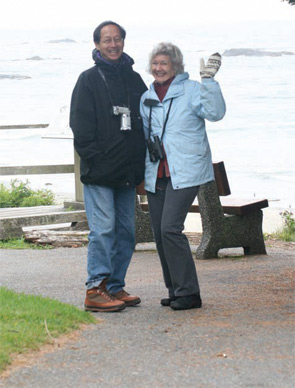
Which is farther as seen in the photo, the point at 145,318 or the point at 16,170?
the point at 16,170

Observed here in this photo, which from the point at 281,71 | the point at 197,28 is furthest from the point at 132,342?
the point at 197,28

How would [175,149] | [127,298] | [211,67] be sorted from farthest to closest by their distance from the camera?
[127,298] < [175,149] < [211,67]

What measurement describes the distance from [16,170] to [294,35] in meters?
122

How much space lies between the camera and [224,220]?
370 inches

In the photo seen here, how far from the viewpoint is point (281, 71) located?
8756 centimetres

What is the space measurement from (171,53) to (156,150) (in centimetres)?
68

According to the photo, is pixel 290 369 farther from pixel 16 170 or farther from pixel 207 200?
pixel 16 170

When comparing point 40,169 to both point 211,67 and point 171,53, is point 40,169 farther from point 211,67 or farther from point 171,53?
point 211,67

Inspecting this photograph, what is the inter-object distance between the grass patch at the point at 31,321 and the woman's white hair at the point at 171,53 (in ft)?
5.87

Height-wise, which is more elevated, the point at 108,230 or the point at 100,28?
the point at 100,28

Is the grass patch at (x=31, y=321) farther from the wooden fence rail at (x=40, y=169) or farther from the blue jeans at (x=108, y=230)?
the wooden fence rail at (x=40, y=169)

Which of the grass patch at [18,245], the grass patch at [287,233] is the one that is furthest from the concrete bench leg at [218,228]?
the grass patch at [287,233]

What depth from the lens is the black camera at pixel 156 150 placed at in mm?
6094

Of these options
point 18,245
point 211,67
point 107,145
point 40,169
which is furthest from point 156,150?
point 40,169
